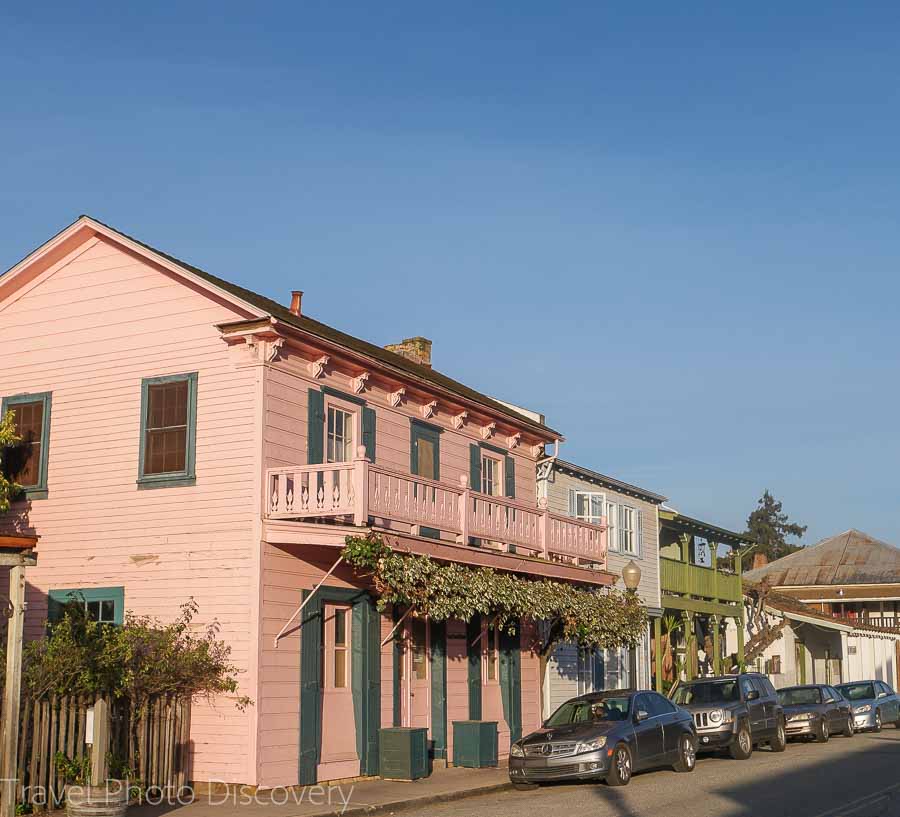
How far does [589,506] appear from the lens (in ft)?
99.7

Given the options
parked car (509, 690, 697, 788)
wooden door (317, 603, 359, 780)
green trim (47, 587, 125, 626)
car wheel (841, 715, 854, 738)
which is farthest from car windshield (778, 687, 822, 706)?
green trim (47, 587, 125, 626)

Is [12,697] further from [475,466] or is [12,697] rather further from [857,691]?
[857,691]

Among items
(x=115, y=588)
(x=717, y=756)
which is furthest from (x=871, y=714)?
(x=115, y=588)

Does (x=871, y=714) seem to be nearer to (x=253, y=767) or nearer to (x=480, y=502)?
(x=480, y=502)

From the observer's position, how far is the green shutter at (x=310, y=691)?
18.1m

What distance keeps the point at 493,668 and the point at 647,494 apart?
10.7 metres

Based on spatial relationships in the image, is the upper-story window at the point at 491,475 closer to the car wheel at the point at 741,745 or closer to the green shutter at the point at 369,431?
the green shutter at the point at 369,431

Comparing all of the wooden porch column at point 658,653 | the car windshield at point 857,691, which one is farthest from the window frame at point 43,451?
the car windshield at point 857,691

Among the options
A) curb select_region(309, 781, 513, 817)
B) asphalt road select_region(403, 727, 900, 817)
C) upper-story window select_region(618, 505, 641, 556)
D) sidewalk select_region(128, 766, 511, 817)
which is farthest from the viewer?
upper-story window select_region(618, 505, 641, 556)

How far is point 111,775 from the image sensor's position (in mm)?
15766

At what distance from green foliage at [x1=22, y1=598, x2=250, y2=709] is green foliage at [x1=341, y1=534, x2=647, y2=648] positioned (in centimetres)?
248

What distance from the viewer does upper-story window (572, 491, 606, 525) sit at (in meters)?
29.9

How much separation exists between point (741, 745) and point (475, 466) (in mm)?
7366

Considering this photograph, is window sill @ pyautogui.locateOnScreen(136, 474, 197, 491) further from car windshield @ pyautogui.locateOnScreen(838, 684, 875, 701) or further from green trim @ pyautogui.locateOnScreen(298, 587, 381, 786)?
car windshield @ pyautogui.locateOnScreen(838, 684, 875, 701)
